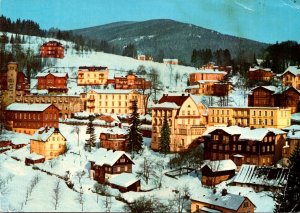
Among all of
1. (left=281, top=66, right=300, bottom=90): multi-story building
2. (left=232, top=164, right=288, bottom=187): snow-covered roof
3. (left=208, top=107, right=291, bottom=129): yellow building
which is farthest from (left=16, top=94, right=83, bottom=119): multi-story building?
(left=232, top=164, right=288, bottom=187): snow-covered roof

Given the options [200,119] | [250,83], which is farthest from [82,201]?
[250,83]

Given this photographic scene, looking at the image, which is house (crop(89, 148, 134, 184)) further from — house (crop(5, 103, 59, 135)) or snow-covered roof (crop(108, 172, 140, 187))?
house (crop(5, 103, 59, 135))

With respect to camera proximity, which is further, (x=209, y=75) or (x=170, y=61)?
(x=170, y=61)

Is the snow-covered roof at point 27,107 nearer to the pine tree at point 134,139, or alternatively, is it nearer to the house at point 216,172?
the pine tree at point 134,139

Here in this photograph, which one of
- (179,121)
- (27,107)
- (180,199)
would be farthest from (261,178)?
(27,107)

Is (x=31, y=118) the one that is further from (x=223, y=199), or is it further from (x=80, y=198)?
(x=223, y=199)

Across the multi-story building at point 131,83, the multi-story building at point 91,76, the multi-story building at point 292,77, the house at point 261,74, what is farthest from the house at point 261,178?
the multi-story building at point 91,76
